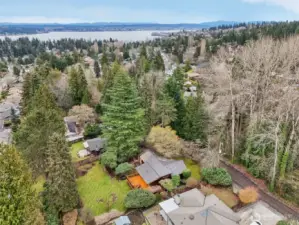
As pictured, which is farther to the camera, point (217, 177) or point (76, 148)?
point (76, 148)

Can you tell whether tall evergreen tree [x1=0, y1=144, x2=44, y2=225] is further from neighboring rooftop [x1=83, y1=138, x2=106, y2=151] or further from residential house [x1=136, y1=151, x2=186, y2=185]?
neighboring rooftop [x1=83, y1=138, x2=106, y2=151]

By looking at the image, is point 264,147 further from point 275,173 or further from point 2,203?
point 2,203

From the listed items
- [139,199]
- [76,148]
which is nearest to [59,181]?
[139,199]

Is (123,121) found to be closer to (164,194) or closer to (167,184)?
(167,184)

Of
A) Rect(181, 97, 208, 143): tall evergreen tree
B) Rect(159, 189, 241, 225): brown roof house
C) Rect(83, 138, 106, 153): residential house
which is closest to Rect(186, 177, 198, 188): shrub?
Rect(159, 189, 241, 225): brown roof house

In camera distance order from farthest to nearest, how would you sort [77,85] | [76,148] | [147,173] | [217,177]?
1. [77,85]
2. [76,148]
3. [147,173]
4. [217,177]

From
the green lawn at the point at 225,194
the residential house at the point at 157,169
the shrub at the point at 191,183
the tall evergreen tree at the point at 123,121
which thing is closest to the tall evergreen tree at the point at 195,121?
the residential house at the point at 157,169
